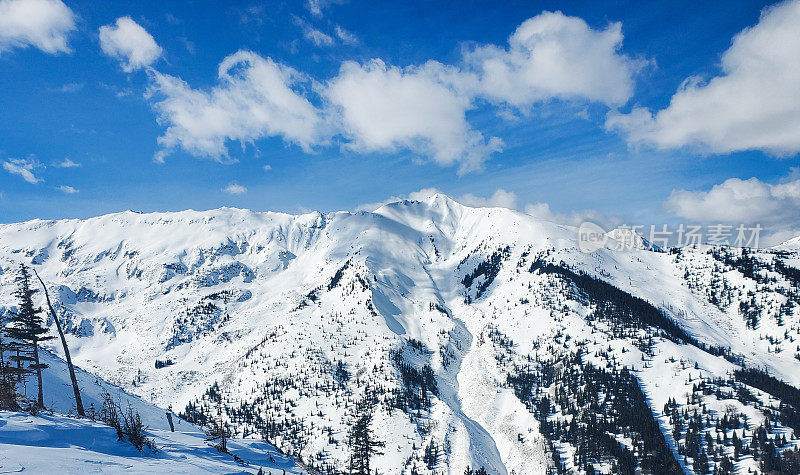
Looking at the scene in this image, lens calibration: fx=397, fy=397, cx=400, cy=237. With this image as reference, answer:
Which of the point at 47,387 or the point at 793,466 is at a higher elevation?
the point at 47,387

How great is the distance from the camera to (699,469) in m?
180

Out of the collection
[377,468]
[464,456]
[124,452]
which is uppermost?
[124,452]

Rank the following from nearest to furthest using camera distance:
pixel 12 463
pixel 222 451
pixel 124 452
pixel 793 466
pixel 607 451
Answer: pixel 12 463
pixel 124 452
pixel 222 451
pixel 793 466
pixel 607 451

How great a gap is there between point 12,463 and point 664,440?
250 m

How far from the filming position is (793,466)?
168125 millimetres

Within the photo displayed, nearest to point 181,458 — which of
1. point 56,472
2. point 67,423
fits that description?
point 67,423

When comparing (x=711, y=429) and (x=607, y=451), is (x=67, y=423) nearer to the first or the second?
(x=607, y=451)

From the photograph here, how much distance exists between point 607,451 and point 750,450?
198ft

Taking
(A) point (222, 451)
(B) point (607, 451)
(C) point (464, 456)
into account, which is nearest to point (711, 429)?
(B) point (607, 451)

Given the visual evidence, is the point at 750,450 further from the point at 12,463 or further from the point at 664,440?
the point at 12,463

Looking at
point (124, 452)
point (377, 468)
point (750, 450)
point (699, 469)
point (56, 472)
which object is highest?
point (56, 472)

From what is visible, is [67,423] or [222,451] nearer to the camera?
[67,423]

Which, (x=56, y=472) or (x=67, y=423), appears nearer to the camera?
(x=56, y=472)

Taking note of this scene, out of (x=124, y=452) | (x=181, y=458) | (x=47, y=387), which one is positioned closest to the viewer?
(x=124, y=452)
